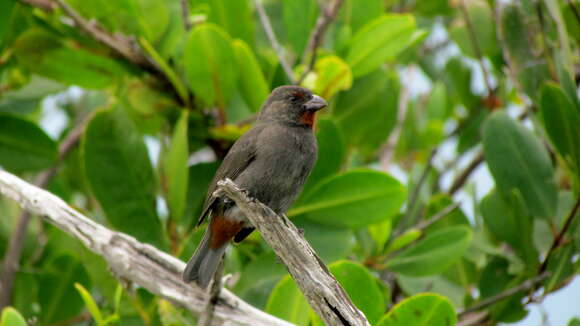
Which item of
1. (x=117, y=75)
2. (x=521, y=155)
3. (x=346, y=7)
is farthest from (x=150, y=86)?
(x=521, y=155)

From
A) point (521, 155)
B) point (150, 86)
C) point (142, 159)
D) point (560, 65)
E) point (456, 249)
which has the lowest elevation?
point (456, 249)

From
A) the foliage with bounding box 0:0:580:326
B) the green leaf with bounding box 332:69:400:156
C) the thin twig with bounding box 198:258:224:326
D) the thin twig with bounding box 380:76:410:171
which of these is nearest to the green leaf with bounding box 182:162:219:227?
the foliage with bounding box 0:0:580:326

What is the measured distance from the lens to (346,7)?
570 cm

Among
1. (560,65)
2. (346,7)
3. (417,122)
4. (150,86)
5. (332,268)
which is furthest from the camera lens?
(417,122)

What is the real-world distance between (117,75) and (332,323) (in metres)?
2.48

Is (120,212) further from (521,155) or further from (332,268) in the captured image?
(521,155)

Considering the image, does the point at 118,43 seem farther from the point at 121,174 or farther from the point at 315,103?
the point at 315,103

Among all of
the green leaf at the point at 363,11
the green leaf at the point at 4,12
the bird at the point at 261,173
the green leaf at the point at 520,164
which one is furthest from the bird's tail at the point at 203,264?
the green leaf at the point at 363,11

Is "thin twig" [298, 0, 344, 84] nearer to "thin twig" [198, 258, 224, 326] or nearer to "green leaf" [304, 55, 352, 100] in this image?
"green leaf" [304, 55, 352, 100]

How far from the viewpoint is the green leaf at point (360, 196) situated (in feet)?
13.8

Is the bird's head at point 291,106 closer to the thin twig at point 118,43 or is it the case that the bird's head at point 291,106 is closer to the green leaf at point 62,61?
the thin twig at point 118,43

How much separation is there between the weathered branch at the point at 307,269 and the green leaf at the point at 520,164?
1415 millimetres

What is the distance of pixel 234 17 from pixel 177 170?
3.57 feet

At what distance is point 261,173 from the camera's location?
4211 mm
